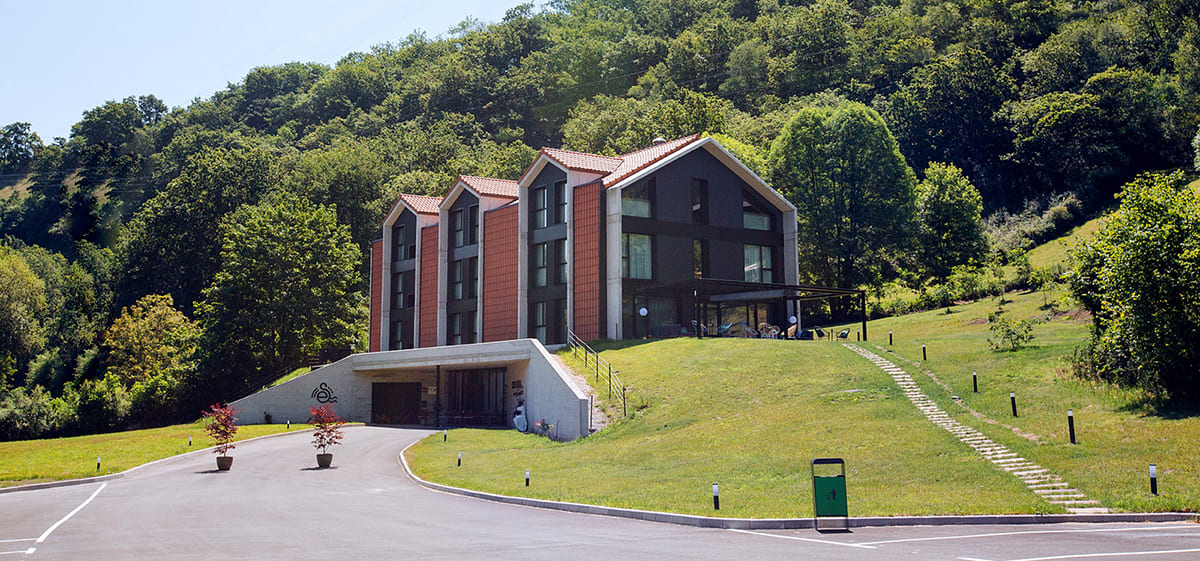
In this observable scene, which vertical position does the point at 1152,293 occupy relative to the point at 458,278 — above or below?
below

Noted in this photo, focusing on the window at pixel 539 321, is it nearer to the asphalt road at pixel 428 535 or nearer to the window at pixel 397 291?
the window at pixel 397 291

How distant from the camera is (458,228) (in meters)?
56.0

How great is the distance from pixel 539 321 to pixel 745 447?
2491cm

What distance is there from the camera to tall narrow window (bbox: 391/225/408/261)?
62.1 meters

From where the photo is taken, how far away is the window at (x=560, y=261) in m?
47.7

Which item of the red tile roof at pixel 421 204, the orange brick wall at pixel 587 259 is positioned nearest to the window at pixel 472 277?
the red tile roof at pixel 421 204

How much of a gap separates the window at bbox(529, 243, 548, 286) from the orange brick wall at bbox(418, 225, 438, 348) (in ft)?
32.7

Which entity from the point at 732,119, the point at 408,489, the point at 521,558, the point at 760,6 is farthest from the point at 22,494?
the point at 760,6

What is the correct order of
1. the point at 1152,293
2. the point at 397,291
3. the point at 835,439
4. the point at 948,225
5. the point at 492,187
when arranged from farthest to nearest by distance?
1. the point at 948,225
2. the point at 397,291
3. the point at 492,187
4. the point at 835,439
5. the point at 1152,293

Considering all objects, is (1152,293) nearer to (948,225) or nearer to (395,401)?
(395,401)

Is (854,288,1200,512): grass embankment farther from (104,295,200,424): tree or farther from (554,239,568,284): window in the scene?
(104,295,200,424): tree

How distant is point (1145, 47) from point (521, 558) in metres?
85.6

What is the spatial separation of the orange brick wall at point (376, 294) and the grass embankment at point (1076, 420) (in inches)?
1478

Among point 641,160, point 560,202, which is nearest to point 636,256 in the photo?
point 560,202
